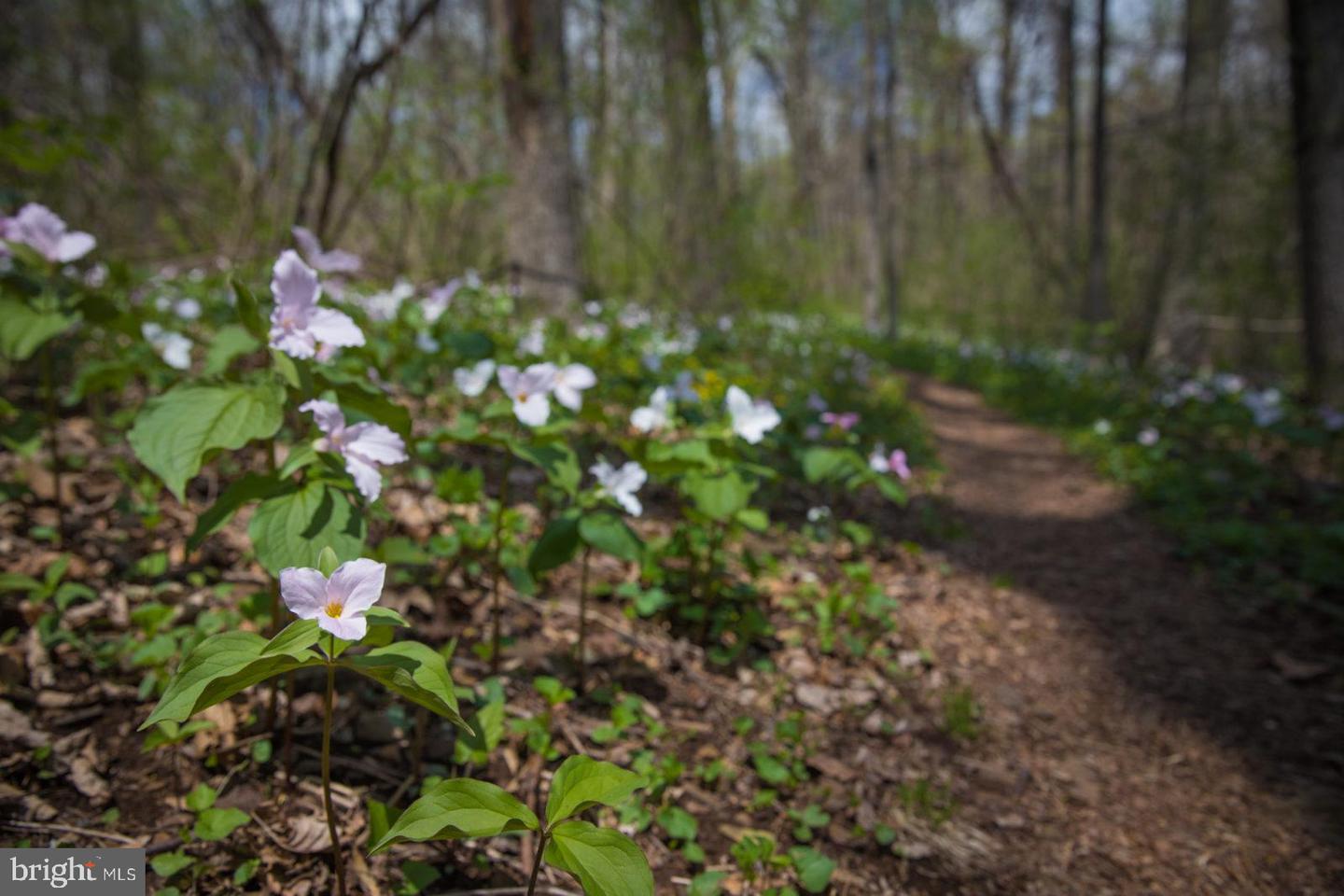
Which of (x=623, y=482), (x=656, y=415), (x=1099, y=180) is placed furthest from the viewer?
(x=1099, y=180)

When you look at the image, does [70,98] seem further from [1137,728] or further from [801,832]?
[1137,728]

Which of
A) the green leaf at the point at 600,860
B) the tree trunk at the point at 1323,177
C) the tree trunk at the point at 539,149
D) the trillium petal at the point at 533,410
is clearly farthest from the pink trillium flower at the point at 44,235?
the tree trunk at the point at 1323,177

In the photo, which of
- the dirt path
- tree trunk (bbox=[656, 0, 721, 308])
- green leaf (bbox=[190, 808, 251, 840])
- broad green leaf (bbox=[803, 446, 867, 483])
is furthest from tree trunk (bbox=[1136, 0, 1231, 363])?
green leaf (bbox=[190, 808, 251, 840])

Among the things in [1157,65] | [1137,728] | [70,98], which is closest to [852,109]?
[1157,65]

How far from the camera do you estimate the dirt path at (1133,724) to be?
1602mm

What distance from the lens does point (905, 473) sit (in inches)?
90.9

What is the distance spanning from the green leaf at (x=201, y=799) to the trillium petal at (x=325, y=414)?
0.72 m

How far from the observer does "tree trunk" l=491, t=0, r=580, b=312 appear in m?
4.53

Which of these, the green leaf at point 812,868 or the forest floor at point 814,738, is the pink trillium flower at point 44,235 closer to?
the forest floor at point 814,738

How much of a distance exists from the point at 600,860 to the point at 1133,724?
6.87ft

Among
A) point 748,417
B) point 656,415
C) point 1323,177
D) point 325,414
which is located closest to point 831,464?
point 748,417

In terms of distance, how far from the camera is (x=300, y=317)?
1.13 m

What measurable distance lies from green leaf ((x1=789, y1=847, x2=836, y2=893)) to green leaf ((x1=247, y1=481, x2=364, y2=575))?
107cm

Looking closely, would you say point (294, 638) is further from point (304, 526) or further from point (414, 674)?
point (304, 526)
